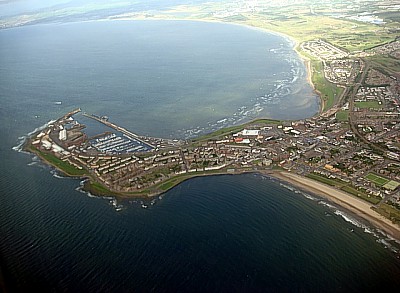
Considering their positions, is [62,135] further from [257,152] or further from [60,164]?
[257,152]

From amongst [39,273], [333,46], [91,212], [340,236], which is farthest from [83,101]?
[333,46]

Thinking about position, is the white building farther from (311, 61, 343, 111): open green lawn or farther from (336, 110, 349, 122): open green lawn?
(311, 61, 343, 111): open green lawn

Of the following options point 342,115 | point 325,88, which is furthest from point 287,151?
point 325,88

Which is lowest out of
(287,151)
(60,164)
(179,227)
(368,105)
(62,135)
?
(368,105)

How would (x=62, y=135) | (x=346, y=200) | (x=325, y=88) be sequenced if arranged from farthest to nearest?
(x=325, y=88) → (x=62, y=135) → (x=346, y=200)

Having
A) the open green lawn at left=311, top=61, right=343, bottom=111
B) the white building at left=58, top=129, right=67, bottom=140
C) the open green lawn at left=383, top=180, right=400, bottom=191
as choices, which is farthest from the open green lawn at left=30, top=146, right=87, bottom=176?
the open green lawn at left=311, top=61, right=343, bottom=111

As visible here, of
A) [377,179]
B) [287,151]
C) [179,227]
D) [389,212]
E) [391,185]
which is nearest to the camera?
[179,227]

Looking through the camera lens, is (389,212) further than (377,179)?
No

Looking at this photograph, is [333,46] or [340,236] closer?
[340,236]

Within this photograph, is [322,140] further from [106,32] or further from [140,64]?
[106,32]
